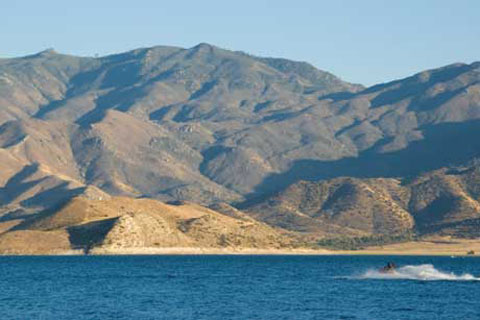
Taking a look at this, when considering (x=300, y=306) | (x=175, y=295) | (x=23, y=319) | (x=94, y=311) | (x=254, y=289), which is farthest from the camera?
(x=254, y=289)

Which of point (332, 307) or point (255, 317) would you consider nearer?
point (255, 317)

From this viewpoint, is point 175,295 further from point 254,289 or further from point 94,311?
point 94,311

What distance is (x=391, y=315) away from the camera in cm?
14588

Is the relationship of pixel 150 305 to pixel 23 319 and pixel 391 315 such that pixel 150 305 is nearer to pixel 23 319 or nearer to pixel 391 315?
pixel 23 319

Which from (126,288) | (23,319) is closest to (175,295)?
(126,288)

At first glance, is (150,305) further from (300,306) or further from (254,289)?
(254,289)

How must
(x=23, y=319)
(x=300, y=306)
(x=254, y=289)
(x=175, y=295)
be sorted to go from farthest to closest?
1. (x=254, y=289)
2. (x=175, y=295)
3. (x=300, y=306)
4. (x=23, y=319)

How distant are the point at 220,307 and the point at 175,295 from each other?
80.3ft

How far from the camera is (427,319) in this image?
5610 inches

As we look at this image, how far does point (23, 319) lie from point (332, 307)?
1704 inches

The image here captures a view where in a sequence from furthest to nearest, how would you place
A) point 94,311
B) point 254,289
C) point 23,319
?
point 254,289 < point 94,311 < point 23,319

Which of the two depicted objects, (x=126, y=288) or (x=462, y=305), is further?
(x=126, y=288)

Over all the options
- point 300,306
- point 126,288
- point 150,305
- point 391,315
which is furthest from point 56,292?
point 391,315

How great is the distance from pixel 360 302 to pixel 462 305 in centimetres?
1467
